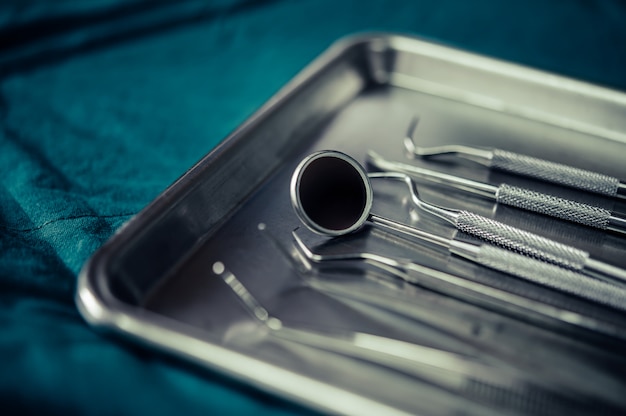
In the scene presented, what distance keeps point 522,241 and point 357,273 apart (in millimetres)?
176

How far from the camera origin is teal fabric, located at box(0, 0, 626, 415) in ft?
1.98

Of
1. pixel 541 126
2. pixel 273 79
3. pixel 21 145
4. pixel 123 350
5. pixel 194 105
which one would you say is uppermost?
pixel 541 126

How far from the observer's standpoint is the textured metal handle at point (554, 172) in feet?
2.54

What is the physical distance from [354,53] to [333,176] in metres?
0.37

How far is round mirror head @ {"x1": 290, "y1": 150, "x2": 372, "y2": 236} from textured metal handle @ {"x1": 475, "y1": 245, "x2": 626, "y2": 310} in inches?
5.6

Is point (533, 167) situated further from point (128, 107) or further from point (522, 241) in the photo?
point (128, 107)

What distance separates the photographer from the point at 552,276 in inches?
25.5

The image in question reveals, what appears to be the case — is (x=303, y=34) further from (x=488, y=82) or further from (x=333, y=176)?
(x=333, y=176)

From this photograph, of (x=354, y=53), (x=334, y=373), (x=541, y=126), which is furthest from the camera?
(x=354, y=53)

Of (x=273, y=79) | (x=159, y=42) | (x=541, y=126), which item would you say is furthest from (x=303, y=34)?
(x=541, y=126)

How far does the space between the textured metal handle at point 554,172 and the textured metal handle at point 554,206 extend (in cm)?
4

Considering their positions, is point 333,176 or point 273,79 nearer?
point 333,176

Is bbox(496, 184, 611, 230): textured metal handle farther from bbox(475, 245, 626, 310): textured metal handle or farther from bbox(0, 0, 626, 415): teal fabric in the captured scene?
bbox(0, 0, 626, 415): teal fabric

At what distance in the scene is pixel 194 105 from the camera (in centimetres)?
105
